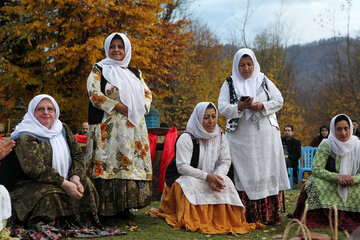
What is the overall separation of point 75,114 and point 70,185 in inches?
406

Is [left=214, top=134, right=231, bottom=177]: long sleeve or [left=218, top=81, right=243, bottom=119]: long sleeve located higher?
[left=218, top=81, right=243, bottom=119]: long sleeve

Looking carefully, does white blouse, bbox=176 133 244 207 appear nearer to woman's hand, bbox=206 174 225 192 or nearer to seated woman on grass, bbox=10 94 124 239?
woman's hand, bbox=206 174 225 192

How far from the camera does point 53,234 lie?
366cm

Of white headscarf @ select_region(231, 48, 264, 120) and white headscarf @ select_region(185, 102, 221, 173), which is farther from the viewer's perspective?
white headscarf @ select_region(231, 48, 264, 120)

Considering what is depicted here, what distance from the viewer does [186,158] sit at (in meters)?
4.57

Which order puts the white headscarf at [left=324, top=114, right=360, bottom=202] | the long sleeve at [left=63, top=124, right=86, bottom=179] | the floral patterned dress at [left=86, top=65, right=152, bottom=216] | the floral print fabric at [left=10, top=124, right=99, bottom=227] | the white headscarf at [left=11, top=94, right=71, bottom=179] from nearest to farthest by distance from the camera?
the floral print fabric at [left=10, top=124, right=99, bottom=227] < the white headscarf at [left=11, top=94, right=71, bottom=179] < the long sleeve at [left=63, top=124, right=86, bottom=179] < the floral patterned dress at [left=86, top=65, right=152, bottom=216] < the white headscarf at [left=324, top=114, right=360, bottom=202]

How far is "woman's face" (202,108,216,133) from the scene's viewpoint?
4.64m

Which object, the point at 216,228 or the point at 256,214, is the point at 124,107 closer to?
the point at 216,228

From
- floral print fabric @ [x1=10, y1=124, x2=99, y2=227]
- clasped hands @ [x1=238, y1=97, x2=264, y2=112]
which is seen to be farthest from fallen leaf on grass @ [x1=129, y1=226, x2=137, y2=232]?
clasped hands @ [x1=238, y1=97, x2=264, y2=112]

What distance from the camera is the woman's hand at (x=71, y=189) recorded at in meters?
3.83

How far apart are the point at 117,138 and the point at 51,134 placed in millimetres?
701

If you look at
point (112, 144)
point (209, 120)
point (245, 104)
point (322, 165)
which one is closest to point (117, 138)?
point (112, 144)

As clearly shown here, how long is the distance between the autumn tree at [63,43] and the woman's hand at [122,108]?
786 cm

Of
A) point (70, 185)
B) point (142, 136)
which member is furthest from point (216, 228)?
point (70, 185)
